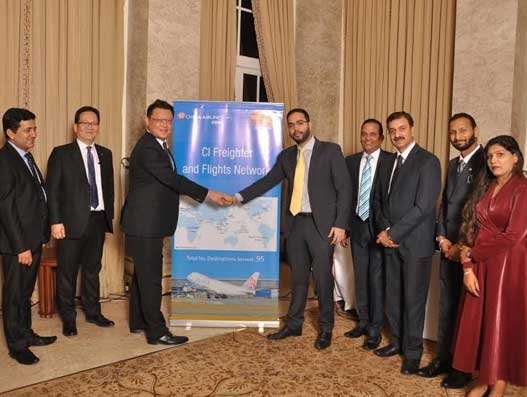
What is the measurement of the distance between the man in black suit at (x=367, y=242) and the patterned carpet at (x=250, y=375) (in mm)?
242

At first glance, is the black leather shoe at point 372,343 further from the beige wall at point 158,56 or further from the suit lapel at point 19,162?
the suit lapel at point 19,162

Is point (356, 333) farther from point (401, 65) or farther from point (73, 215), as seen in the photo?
point (401, 65)

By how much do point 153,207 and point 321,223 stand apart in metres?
1.18

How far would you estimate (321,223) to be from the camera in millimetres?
3609

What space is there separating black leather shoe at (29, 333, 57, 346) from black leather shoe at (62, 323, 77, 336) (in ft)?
0.51

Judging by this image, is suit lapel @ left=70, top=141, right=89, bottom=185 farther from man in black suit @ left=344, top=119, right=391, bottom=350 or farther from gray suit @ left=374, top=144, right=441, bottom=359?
gray suit @ left=374, top=144, right=441, bottom=359

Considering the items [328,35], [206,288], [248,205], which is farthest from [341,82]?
[206,288]

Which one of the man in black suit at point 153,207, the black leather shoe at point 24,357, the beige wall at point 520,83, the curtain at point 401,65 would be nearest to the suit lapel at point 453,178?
the man in black suit at point 153,207

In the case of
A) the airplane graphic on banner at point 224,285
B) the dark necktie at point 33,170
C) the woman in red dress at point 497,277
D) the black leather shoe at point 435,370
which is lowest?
the black leather shoe at point 435,370

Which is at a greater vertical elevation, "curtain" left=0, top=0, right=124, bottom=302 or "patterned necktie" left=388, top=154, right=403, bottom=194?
"curtain" left=0, top=0, right=124, bottom=302

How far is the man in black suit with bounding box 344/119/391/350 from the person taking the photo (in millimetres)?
3707

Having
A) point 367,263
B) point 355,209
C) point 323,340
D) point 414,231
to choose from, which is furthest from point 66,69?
point 414,231

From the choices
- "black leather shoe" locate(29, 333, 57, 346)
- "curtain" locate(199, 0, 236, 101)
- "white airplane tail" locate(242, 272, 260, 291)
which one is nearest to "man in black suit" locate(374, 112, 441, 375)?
"white airplane tail" locate(242, 272, 260, 291)

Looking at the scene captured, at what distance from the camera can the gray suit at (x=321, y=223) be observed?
11.9 feet
